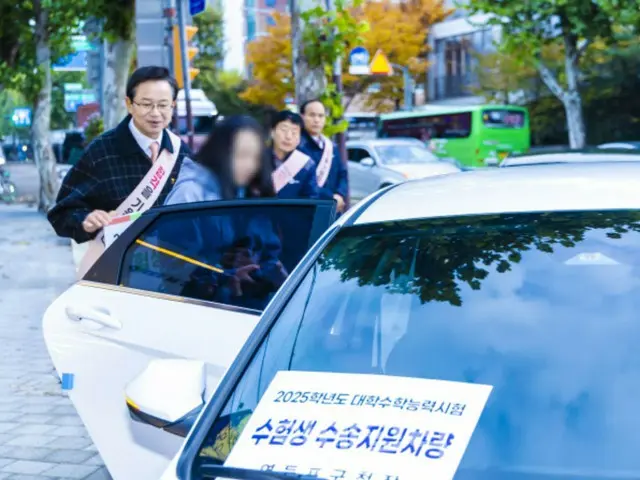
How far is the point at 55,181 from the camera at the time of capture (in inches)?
1093

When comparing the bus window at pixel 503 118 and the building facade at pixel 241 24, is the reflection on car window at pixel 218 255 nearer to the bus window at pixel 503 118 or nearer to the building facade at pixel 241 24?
the bus window at pixel 503 118

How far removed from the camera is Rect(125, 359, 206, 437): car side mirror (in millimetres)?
2951

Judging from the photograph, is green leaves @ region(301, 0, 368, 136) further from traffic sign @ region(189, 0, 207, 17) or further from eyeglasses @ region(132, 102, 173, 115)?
eyeglasses @ region(132, 102, 173, 115)

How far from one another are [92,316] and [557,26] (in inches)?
1403

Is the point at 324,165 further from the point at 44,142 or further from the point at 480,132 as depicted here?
the point at 480,132

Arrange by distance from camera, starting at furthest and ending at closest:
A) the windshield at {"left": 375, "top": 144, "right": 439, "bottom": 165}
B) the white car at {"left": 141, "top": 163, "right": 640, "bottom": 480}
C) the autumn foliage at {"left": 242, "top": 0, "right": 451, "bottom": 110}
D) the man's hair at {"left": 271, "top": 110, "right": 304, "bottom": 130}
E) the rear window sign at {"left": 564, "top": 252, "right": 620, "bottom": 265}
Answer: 1. the autumn foliage at {"left": 242, "top": 0, "right": 451, "bottom": 110}
2. the windshield at {"left": 375, "top": 144, "right": 439, "bottom": 165}
3. the man's hair at {"left": 271, "top": 110, "right": 304, "bottom": 130}
4. the rear window sign at {"left": 564, "top": 252, "right": 620, "bottom": 265}
5. the white car at {"left": 141, "top": 163, "right": 640, "bottom": 480}

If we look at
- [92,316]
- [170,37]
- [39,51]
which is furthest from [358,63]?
[92,316]

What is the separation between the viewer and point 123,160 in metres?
5.77

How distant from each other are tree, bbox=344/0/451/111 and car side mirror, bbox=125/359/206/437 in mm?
55470

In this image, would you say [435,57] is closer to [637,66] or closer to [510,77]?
[510,77]

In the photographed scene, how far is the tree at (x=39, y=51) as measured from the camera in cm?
2636

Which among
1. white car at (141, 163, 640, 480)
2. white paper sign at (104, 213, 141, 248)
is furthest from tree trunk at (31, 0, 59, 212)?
white car at (141, 163, 640, 480)

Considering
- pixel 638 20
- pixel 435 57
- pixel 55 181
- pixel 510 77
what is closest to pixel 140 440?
pixel 55 181

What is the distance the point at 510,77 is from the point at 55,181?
27.6m
